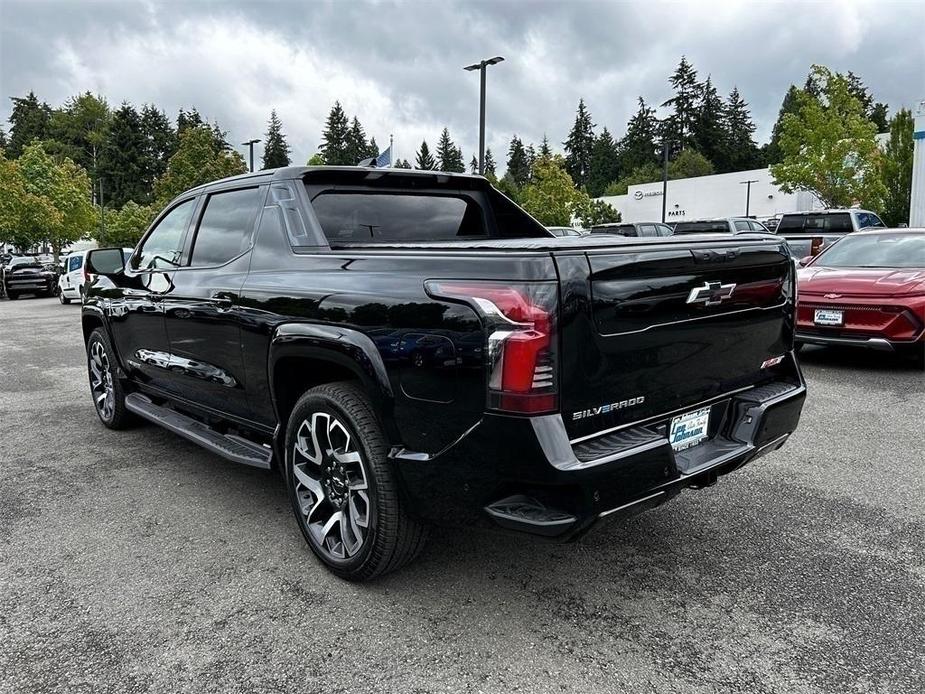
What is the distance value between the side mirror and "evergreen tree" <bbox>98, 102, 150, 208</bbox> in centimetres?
8771

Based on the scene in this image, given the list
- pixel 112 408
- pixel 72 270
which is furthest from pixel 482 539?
pixel 72 270

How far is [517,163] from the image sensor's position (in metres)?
117

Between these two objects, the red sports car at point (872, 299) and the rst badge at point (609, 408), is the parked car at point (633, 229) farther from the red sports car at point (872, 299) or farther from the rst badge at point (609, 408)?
the rst badge at point (609, 408)

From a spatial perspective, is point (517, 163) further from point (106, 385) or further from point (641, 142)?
point (106, 385)

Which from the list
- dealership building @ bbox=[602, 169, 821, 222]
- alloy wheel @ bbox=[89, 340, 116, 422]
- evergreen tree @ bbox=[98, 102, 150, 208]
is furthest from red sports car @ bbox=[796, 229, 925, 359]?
evergreen tree @ bbox=[98, 102, 150, 208]

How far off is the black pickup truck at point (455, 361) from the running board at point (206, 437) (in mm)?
22

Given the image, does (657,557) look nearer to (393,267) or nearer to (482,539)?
(482,539)

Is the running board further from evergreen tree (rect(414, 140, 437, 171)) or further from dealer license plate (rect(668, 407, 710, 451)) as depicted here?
evergreen tree (rect(414, 140, 437, 171))

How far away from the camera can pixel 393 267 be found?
111 inches

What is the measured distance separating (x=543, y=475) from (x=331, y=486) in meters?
1.17

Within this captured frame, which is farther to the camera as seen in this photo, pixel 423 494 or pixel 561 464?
pixel 423 494

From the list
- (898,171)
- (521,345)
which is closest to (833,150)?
(898,171)

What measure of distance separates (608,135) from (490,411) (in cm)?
11419

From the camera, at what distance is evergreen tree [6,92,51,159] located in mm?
95312
